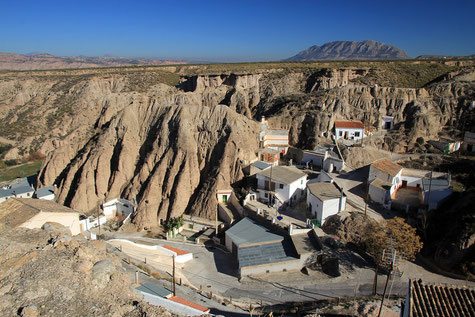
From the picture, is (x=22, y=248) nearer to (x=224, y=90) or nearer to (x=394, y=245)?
(x=394, y=245)

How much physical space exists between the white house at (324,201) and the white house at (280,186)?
4.92 feet

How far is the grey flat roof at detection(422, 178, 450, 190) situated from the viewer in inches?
1037

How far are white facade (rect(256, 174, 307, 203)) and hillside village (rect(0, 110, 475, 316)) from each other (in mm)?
92

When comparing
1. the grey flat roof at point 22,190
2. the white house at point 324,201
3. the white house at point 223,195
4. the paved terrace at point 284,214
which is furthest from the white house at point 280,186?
the grey flat roof at point 22,190

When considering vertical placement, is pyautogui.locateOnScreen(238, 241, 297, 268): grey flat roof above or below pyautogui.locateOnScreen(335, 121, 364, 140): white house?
below

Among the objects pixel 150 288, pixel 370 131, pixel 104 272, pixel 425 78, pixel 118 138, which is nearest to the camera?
pixel 104 272

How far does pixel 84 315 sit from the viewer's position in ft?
25.5

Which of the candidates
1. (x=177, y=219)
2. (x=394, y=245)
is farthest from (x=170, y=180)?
(x=394, y=245)

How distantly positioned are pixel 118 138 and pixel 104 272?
94.1ft

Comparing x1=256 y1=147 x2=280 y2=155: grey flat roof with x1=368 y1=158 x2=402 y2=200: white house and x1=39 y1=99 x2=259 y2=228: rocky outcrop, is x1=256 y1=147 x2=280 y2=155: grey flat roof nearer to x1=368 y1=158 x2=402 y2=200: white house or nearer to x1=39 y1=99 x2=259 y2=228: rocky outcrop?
x1=39 y1=99 x2=259 y2=228: rocky outcrop

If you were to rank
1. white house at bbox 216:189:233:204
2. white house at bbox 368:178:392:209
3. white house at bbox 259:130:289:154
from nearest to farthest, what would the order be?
white house at bbox 368:178:392:209
white house at bbox 216:189:233:204
white house at bbox 259:130:289:154

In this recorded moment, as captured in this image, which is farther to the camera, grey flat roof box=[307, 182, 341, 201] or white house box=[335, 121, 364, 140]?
white house box=[335, 121, 364, 140]

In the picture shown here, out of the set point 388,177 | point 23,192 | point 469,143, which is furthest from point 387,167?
point 23,192

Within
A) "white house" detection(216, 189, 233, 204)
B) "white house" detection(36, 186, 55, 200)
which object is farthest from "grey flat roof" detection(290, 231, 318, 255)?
"white house" detection(36, 186, 55, 200)
